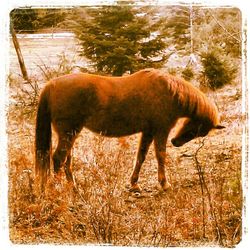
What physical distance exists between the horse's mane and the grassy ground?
2.0 inches

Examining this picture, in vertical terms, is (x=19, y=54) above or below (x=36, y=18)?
below

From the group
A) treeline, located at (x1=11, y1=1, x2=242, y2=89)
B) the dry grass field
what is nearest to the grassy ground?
the dry grass field

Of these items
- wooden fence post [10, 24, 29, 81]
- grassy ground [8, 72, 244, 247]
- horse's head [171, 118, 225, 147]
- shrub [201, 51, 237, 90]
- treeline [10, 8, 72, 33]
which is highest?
treeline [10, 8, 72, 33]

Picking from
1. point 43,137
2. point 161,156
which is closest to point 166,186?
point 161,156

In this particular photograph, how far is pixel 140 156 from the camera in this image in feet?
9.28

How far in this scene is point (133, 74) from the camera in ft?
9.30

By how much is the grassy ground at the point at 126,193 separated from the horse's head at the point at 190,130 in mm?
33

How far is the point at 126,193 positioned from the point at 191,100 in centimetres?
58

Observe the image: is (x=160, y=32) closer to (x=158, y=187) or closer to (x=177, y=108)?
(x=177, y=108)

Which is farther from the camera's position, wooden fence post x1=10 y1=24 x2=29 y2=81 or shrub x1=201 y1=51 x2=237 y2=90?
wooden fence post x1=10 y1=24 x2=29 y2=81

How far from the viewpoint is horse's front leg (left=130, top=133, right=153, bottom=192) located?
2820 millimetres

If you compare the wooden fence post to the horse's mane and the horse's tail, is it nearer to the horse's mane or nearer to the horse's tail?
the horse's tail

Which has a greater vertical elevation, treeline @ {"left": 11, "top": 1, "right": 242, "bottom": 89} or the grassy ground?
treeline @ {"left": 11, "top": 1, "right": 242, "bottom": 89}

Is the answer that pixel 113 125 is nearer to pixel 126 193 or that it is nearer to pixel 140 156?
pixel 140 156
